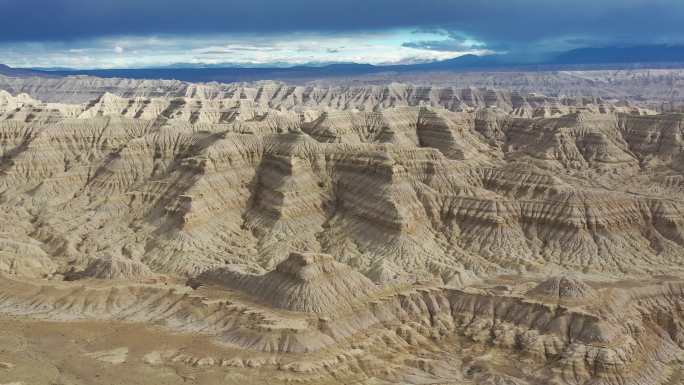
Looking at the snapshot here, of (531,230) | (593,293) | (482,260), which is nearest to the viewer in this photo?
(593,293)

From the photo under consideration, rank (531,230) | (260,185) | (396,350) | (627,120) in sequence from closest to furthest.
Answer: (396,350), (531,230), (260,185), (627,120)

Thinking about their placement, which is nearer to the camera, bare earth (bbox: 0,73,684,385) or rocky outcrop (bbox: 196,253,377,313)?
bare earth (bbox: 0,73,684,385)

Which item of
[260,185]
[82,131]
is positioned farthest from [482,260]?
[82,131]

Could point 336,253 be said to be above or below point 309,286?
below

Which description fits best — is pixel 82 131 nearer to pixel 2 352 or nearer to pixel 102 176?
pixel 102 176

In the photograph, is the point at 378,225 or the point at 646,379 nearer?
the point at 646,379

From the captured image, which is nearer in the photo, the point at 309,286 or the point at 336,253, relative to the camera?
the point at 309,286

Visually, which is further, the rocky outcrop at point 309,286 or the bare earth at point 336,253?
the rocky outcrop at point 309,286

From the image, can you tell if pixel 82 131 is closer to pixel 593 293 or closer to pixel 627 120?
pixel 593 293

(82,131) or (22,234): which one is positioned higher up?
(82,131)

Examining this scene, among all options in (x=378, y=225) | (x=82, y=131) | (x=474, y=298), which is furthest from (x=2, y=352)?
(x=82, y=131)
